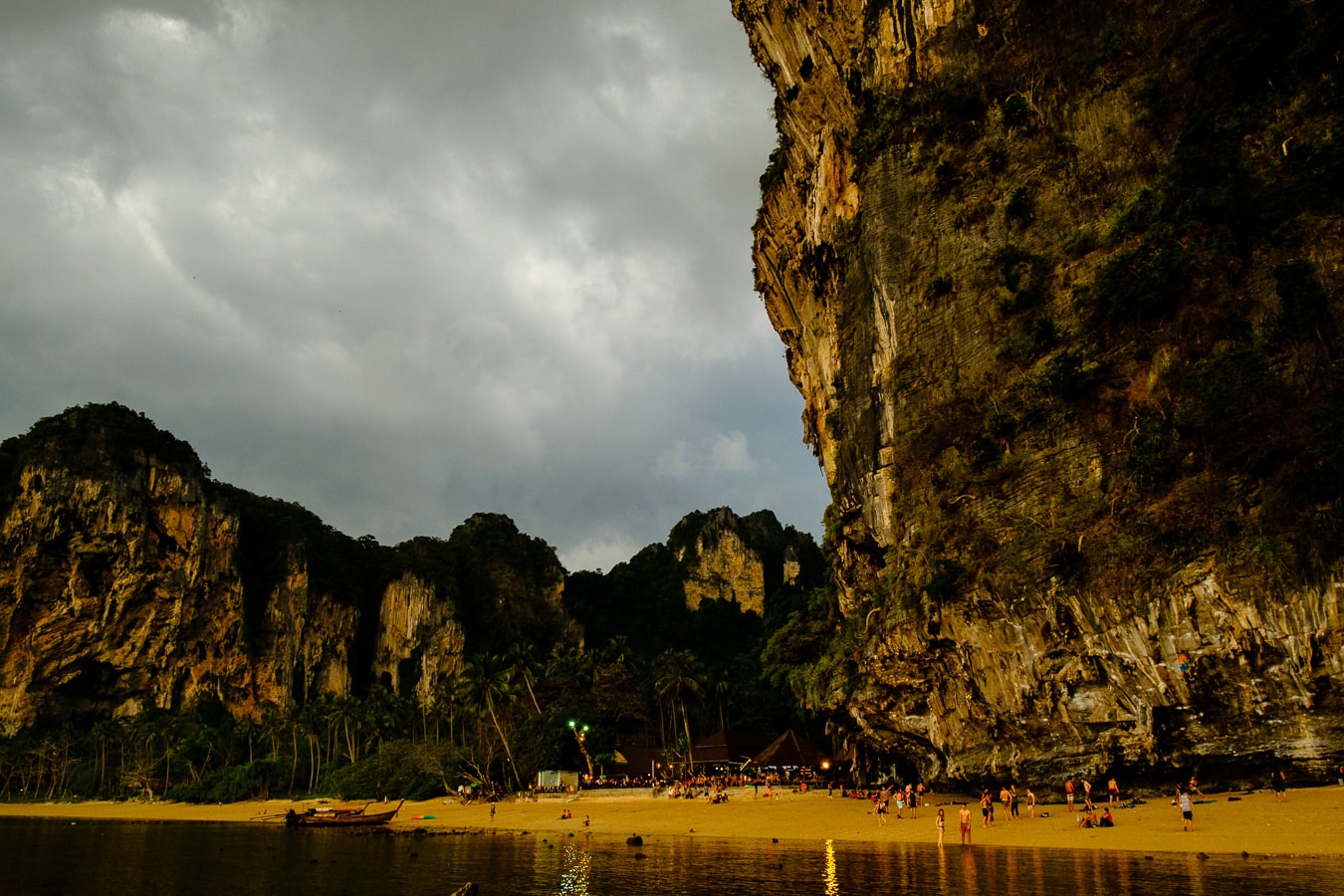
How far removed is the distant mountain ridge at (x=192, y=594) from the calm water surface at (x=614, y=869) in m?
32.0

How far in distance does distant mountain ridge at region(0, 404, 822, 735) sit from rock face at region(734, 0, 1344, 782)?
3652 cm

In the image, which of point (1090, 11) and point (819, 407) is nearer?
point (1090, 11)

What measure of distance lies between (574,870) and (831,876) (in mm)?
6479

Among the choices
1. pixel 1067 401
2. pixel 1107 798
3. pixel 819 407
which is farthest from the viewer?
pixel 819 407

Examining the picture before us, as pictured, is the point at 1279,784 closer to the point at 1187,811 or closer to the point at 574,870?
the point at 1187,811

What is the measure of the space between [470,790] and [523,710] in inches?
298

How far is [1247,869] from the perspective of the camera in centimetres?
1478

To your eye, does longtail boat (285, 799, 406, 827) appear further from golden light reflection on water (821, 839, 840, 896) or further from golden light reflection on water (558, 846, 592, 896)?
golden light reflection on water (821, 839, 840, 896)

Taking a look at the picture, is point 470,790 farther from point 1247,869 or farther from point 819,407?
point 1247,869

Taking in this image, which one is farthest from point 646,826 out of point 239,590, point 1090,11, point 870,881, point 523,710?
point 239,590

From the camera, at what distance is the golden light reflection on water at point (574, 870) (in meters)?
16.4

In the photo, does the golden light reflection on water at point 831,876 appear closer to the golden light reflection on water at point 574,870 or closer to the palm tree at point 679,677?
the golden light reflection on water at point 574,870

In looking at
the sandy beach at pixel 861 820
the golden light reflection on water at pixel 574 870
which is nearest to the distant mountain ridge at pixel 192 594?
the sandy beach at pixel 861 820

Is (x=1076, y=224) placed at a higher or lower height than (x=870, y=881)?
higher
